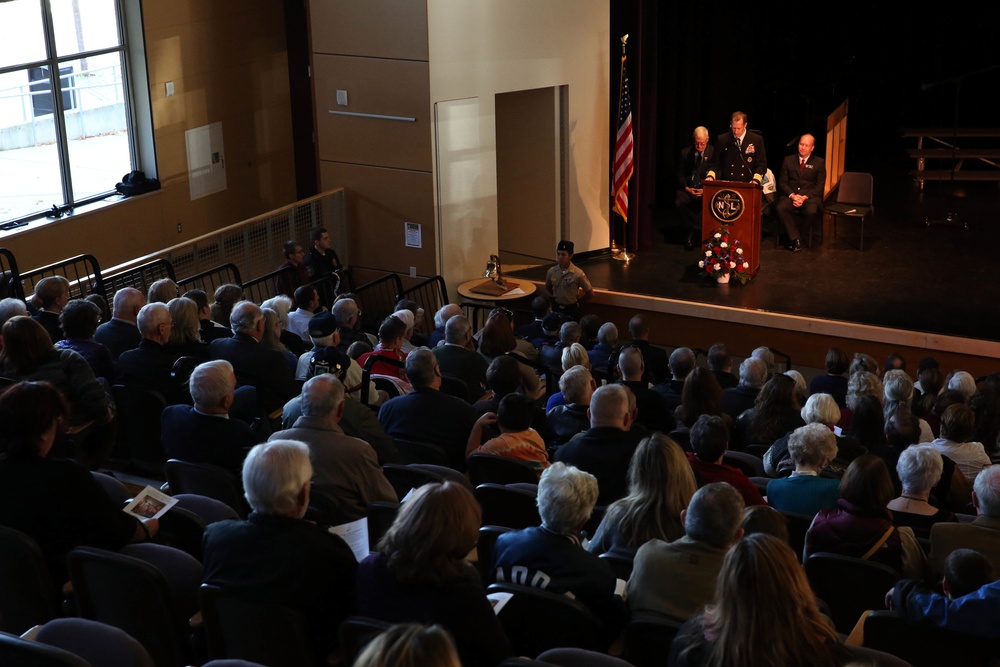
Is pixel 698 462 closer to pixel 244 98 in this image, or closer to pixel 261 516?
pixel 261 516

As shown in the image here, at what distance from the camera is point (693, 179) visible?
11508mm

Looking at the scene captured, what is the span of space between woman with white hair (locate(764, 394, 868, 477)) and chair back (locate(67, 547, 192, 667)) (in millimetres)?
2749

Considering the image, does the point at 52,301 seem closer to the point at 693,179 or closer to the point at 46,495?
the point at 46,495

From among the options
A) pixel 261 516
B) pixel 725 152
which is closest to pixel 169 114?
pixel 725 152

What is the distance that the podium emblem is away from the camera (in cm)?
1033

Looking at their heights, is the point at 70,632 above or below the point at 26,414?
below

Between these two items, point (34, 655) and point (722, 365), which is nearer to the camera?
point (34, 655)

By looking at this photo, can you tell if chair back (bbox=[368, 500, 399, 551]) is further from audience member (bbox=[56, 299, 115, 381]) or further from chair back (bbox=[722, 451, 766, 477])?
audience member (bbox=[56, 299, 115, 381])

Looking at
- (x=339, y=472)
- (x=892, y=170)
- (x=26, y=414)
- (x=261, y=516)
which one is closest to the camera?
(x=261, y=516)

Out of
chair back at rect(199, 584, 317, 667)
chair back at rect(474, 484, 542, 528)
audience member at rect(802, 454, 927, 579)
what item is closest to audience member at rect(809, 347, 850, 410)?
audience member at rect(802, 454, 927, 579)

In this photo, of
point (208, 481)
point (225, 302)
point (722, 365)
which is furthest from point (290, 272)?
point (208, 481)

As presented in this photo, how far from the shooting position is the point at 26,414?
3.74 metres

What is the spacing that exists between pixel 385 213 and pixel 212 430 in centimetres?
678

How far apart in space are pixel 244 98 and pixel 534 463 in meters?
8.26
